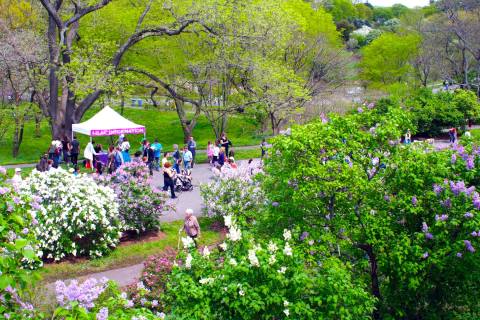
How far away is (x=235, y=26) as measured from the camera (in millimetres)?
25844

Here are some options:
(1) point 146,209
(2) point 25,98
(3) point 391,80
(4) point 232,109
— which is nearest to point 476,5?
(3) point 391,80

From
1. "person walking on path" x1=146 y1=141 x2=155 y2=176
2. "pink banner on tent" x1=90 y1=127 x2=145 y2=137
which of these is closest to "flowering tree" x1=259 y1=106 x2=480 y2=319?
"person walking on path" x1=146 y1=141 x2=155 y2=176

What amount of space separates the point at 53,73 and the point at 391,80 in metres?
33.0

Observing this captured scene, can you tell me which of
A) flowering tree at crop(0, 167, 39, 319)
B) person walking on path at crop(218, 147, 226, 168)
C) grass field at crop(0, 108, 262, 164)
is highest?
flowering tree at crop(0, 167, 39, 319)

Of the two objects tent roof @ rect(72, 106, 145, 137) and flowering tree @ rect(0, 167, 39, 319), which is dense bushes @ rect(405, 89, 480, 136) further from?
flowering tree @ rect(0, 167, 39, 319)

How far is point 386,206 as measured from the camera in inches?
336

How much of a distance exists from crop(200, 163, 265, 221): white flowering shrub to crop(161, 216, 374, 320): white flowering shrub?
8356 mm

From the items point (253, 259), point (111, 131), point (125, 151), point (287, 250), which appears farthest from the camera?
point (111, 131)

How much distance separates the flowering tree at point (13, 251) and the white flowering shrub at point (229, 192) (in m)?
9.40

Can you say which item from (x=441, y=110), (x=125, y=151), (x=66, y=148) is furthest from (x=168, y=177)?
(x=441, y=110)

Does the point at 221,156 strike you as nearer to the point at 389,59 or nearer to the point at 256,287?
the point at 256,287

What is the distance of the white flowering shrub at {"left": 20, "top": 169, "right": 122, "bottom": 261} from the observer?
40.8 feet

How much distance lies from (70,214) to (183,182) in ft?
22.9

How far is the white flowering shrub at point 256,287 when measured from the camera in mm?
6133
